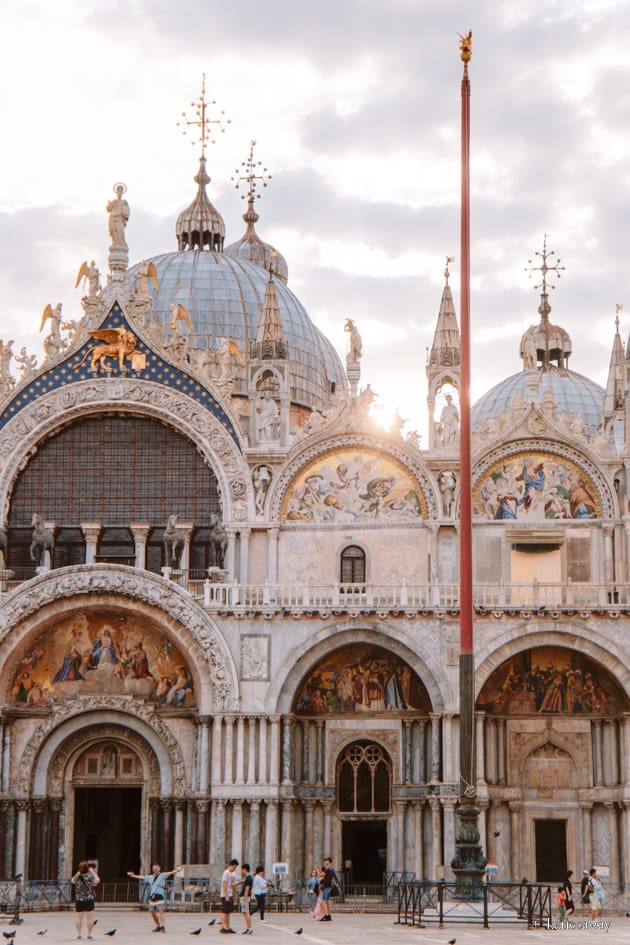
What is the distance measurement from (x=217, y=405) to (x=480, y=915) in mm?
20385

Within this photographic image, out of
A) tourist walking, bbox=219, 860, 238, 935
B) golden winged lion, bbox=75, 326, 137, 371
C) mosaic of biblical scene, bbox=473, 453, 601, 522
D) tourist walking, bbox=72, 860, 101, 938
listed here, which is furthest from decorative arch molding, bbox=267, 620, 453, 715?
tourist walking, bbox=72, 860, 101, 938

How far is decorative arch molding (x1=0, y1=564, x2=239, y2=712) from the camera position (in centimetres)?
4516

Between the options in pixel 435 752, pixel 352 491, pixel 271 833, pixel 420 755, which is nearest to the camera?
pixel 271 833

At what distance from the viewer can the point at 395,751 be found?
152 feet

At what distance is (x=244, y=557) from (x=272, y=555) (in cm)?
81

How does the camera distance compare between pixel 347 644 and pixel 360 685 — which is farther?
pixel 360 685

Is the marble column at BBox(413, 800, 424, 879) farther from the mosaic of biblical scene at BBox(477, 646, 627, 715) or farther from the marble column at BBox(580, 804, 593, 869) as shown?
the marble column at BBox(580, 804, 593, 869)

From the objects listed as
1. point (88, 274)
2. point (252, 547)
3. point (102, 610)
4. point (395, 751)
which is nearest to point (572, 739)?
point (395, 751)

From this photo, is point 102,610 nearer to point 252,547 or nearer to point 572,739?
point 252,547

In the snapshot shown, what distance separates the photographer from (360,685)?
152 ft

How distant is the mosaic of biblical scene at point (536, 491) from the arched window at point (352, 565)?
143 inches

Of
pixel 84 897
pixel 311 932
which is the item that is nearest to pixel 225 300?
pixel 311 932

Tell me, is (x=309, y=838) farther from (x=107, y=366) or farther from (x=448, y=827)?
(x=107, y=366)

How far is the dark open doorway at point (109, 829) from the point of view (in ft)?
158
